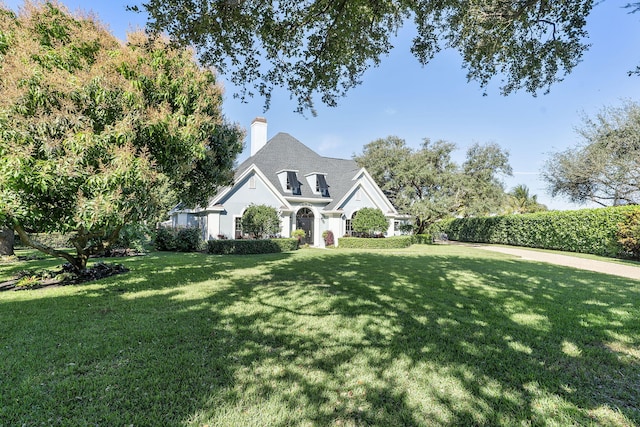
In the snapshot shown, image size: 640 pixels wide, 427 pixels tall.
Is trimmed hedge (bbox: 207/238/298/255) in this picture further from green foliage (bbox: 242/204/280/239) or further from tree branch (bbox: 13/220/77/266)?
tree branch (bbox: 13/220/77/266)

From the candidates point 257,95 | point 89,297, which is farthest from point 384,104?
point 89,297

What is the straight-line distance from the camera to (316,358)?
4.10 m

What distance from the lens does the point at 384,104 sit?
50.6ft

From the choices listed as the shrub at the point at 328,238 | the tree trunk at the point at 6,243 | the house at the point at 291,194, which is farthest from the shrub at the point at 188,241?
the shrub at the point at 328,238

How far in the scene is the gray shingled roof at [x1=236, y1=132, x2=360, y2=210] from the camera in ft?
87.6

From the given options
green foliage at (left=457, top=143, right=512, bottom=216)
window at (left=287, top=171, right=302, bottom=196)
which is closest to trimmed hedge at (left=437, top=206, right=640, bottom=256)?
green foliage at (left=457, top=143, right=512, bottom=216)

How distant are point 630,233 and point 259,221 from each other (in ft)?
71.6

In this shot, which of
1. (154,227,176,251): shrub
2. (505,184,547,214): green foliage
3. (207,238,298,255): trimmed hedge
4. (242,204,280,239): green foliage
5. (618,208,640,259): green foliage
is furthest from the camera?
(505,184,547,214): green foliage

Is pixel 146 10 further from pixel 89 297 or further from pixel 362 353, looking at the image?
pixel 362 353

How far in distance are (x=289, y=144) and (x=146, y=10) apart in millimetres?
24484

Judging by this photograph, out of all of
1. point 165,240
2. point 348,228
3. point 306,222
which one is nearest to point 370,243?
point 348,228

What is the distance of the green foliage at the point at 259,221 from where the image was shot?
802 inches

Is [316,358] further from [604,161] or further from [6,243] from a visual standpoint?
[604,161]

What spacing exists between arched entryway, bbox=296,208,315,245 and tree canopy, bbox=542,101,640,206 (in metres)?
23.0
